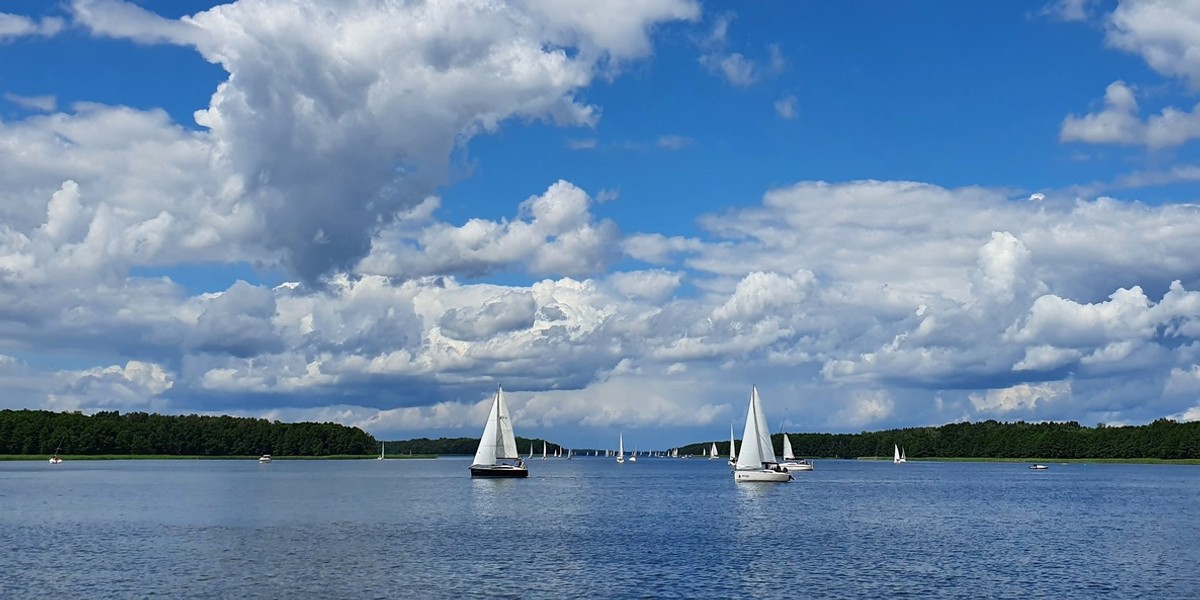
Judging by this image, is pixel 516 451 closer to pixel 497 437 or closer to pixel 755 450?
pixel 497 437

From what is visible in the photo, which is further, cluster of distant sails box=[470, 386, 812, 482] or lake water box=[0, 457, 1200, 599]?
cluster of distant sails box=[470, 386, 812, 482]

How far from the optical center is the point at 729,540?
267ft

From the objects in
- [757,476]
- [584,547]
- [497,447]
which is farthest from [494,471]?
[584,547]

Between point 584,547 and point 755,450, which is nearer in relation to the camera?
point 584,547

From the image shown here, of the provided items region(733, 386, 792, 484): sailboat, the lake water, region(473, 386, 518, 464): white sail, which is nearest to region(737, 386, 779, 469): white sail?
region(733, 386, 792, 484): sailboat

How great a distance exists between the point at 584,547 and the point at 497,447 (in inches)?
3698

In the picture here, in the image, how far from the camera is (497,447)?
169 metres

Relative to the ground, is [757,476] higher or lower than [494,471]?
lower

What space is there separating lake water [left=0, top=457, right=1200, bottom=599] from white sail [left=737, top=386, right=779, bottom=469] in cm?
1497

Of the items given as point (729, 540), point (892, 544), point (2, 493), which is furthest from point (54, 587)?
point (2, 493)

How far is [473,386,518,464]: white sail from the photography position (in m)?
163

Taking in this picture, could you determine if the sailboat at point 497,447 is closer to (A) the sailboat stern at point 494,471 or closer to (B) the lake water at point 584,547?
(A) the sailboat stern at point 494,471

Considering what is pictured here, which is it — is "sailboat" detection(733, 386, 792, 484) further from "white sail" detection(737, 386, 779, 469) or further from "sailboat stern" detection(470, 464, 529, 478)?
"sailboat stern" detection(470, 464, 529, 478)

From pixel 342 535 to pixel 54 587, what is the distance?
29.5 m
